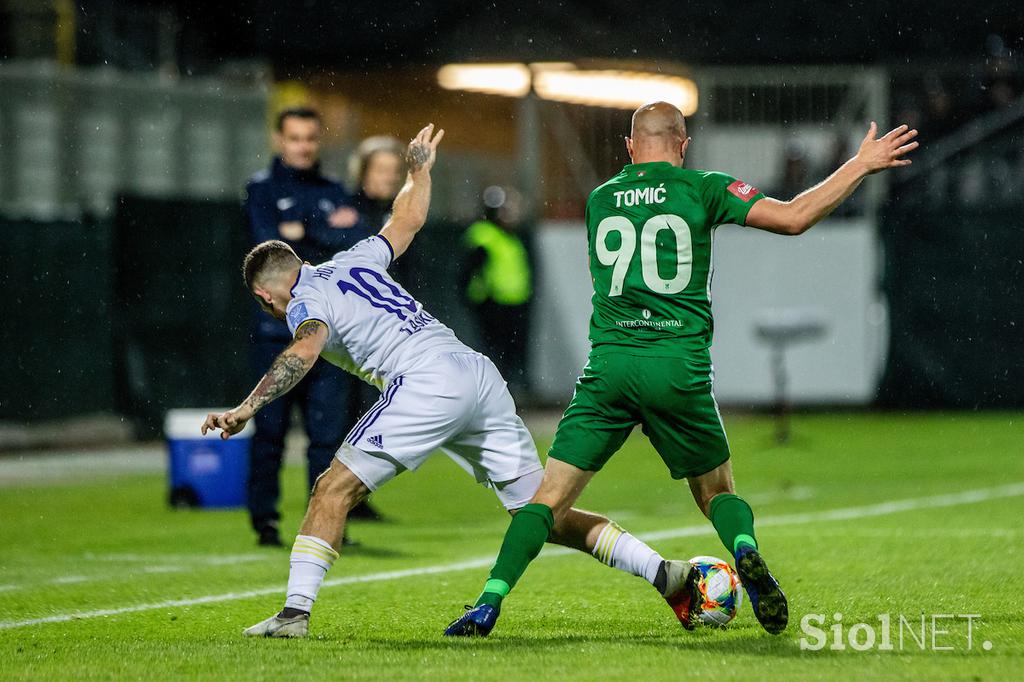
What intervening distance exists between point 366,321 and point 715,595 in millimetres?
1725

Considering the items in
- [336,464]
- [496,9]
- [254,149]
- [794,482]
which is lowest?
[794,482]

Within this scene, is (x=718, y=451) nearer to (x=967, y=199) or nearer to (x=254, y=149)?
(x=967, y=199)

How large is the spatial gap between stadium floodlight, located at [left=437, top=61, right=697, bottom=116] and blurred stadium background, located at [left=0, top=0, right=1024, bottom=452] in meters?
0.07

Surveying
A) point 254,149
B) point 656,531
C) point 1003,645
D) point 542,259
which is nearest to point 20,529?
point 656,531

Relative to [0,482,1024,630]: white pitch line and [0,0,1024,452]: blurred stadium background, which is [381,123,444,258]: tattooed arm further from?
[0,0,1024,452]: blurred stadium background

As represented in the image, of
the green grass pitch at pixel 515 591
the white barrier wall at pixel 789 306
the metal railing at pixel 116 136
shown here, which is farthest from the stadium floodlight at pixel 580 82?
the green grass pitch at pixel 515 591

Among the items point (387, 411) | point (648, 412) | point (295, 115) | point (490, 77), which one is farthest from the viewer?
point (490, 77)

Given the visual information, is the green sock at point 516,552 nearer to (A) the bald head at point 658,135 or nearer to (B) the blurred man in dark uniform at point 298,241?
(A) the bald head at point 658,135

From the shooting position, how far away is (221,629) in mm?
7016

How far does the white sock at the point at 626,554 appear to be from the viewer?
6.69 metres

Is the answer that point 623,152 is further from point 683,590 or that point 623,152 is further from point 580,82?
point 683,590

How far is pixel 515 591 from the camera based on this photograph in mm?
8102

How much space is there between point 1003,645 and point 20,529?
7.12 metres

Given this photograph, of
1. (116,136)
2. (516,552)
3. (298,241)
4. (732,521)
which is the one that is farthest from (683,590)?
(116,136)
